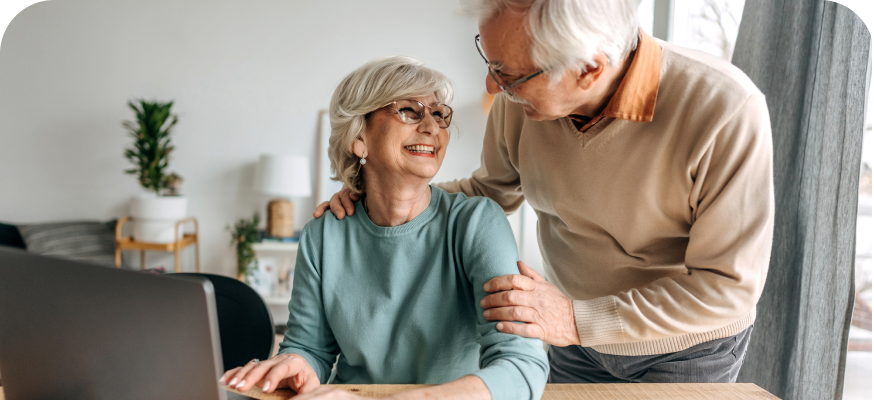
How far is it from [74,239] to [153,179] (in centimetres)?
72

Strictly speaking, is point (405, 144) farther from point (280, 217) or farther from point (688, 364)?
point (280, 217)

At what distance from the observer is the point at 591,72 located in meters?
1.05

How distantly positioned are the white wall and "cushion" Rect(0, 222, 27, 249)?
1.01 ft

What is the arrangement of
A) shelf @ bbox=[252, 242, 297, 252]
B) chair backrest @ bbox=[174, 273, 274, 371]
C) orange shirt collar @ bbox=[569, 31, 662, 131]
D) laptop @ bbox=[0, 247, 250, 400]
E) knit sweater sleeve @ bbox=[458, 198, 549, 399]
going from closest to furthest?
1. laptop @ bbox=[0, 247, 250, 400]
2. knit sweater sleeve @ bbox=[458, 198, 549, 399]
3. orange shirt collar @ bbox=[569, 31, 662, 131]
4. chair backrest @ bbox=[174, 273, 274, 371]
5. shelf @ bbox=[252, 242, 297, 252]

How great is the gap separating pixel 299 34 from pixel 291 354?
11.2ft

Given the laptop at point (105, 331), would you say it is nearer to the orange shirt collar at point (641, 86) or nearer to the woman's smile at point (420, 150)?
the woman's smile at point (420, 150)

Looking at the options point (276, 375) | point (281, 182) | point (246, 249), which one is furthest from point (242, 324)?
point (246, 249)

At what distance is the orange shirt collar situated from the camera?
3.57 ft

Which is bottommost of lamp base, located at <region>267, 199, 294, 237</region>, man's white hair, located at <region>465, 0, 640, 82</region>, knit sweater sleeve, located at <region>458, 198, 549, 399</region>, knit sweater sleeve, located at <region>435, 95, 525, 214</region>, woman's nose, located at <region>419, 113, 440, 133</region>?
lamp base, located at <region>267, 199, 294, 237</region>

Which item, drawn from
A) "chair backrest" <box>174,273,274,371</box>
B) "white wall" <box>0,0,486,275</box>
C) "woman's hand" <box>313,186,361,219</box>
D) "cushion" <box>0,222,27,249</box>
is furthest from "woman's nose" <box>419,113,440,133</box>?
"cushion" <box>0,222,27,249</box>

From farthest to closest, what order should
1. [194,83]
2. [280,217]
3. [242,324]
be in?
1. [194,83]
2. [280,217]
3. [242,324]

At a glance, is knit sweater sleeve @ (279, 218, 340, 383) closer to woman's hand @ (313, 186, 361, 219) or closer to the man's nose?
woman's hand @ (313, 186, 361, 219)

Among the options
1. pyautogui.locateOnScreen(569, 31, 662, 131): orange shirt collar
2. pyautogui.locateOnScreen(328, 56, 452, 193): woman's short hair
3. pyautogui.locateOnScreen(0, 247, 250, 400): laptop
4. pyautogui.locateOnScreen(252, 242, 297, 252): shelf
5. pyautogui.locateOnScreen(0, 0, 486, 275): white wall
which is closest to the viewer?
pyautogui.locateOnScreen(0, 247, 250, 400): laptop

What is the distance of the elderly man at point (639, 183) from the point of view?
100 centimetres
